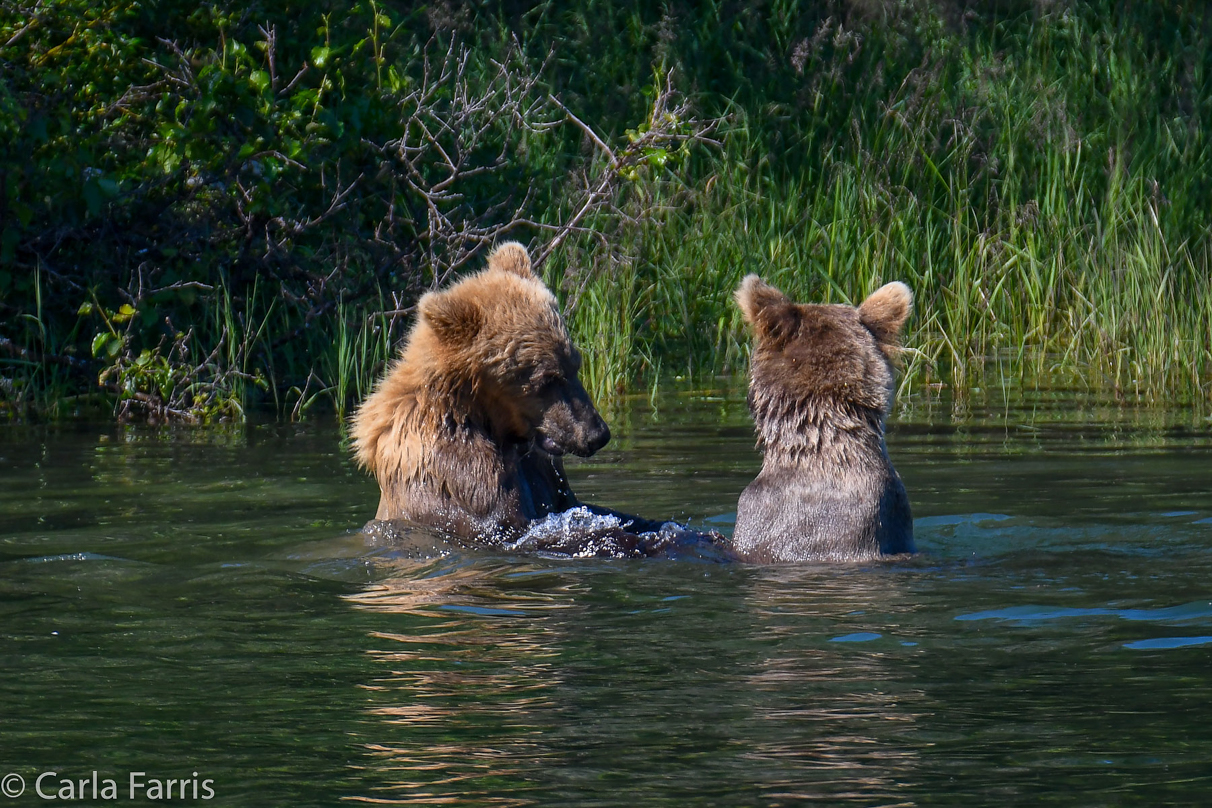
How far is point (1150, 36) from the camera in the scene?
626 inches

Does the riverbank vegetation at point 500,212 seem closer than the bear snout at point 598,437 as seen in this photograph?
No

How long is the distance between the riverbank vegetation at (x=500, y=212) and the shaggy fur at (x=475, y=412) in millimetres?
3951

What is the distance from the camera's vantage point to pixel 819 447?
598 centimetres

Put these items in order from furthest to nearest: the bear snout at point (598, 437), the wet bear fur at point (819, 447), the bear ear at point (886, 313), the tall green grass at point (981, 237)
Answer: the tall green grass at point (981, 237), the bear snout at point (598, 437), the bear ear at point (886, 313), the wet bear fur at point (819, 447)

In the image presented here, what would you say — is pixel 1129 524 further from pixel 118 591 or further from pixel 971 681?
pixel 118 591

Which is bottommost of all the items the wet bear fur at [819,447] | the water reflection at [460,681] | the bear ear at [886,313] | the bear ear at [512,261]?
the water reflection at [460,681]

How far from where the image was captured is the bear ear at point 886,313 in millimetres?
6266

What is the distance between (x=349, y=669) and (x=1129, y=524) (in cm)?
373

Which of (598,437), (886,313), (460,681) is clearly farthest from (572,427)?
(460,681)

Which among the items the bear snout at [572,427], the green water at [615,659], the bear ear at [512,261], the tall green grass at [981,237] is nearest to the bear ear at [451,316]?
the bear snout at [572,427]

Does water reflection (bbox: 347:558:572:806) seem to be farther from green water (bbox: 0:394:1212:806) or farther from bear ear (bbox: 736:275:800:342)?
bear ear (bbox: 736:275:800:342)

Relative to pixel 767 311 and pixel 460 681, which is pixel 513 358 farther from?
pixel 460 681

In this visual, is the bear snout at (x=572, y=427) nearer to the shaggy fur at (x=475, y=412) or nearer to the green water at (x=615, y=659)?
the shaggy fur at (x=475, y=412)

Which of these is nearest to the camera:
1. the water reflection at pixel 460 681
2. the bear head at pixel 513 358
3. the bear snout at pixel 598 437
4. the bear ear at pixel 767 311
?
the water reflection at pixel 460 681
